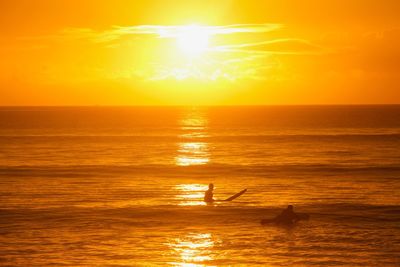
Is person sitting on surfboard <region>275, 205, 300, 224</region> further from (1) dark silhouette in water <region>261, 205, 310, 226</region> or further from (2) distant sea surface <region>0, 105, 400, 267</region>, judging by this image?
(2) distant sea surface <region>0, 105, 400, 267</region>

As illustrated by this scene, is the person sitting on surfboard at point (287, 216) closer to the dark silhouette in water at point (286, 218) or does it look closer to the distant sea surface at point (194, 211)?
the dark silhouette in water at point (286, 218)

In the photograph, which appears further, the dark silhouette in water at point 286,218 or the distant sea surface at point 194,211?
the dark silhouette in water at point 286,218

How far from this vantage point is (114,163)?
209 feet

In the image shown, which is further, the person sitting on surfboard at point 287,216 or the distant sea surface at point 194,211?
the person sitting on surfboard at point 287,216

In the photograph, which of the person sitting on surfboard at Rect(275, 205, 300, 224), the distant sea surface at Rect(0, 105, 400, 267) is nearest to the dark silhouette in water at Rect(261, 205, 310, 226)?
the person sitting on surfboard at Rect(275, 205, 300, 224)

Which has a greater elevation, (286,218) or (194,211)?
(194,211)

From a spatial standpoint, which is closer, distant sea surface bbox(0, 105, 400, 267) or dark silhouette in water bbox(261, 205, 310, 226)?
distant sea surface bbox(0, 105, 400, 267)

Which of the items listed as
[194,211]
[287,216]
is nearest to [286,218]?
[287,216]

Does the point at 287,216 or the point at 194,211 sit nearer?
the point at 287,216

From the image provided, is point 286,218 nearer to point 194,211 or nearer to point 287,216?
point 287,216

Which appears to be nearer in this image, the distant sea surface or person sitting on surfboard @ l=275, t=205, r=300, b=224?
the distant sea surface

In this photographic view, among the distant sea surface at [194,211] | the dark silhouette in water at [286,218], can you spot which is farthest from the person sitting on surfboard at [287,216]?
the distant sea surface at [194,211]

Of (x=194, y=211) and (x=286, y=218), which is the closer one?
(x=286, y=218)

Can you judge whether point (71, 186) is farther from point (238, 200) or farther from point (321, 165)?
point (321, 165)
